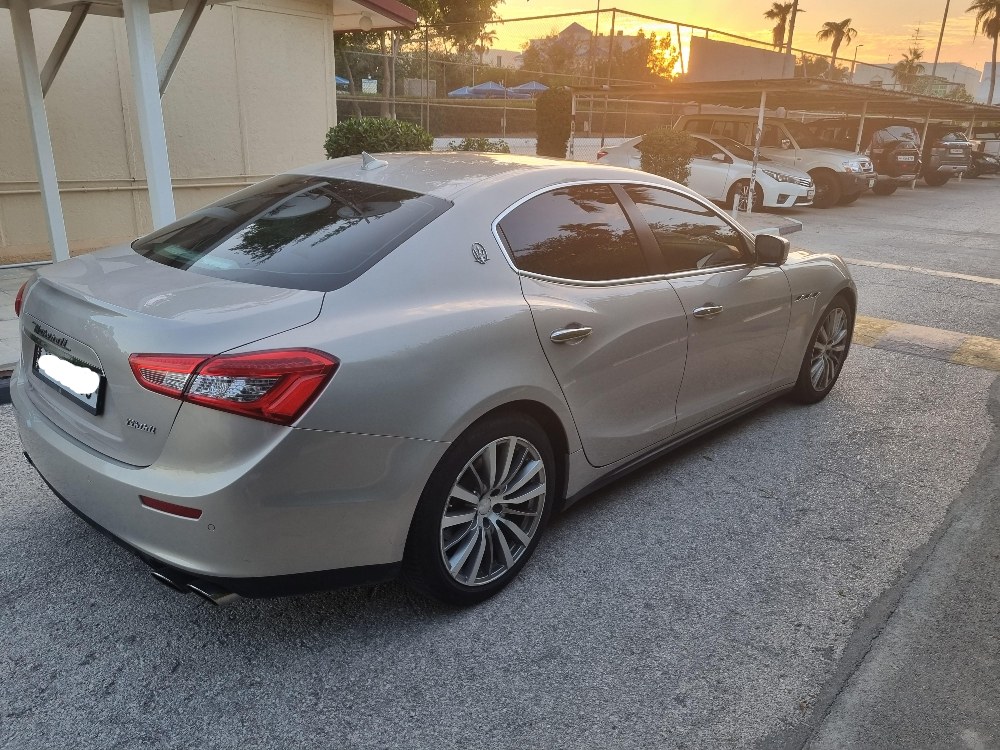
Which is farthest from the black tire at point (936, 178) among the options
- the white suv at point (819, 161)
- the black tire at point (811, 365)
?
the black tire at point (811, 365)

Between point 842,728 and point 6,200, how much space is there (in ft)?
29.2

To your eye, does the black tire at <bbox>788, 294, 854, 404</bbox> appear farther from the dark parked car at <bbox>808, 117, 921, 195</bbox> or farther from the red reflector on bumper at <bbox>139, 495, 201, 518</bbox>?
the dark parked car at <bbox>808, 117, 921, 195</bbox>

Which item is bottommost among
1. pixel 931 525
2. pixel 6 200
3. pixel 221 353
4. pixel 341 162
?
pixel 931 525

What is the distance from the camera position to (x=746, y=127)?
16.4 meters

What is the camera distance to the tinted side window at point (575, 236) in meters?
3.16

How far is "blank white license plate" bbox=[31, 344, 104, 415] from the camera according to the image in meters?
2.48

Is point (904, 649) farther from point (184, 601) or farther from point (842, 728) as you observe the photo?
point (184, 601)

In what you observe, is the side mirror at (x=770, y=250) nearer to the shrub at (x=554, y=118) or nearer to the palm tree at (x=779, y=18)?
the shrub at (x=554, y=118)

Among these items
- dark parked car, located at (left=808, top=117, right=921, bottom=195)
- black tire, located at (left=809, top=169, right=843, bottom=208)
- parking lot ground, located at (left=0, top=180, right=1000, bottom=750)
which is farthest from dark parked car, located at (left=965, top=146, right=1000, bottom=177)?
parking lot ground, located at (left=0, top=180, right=1000, bottom=750)

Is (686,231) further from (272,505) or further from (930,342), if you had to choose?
(930,342)

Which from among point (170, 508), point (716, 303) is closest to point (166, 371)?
point (170, 508)

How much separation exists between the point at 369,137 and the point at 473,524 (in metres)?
7.44

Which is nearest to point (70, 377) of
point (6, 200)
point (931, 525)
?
point (931, 525)

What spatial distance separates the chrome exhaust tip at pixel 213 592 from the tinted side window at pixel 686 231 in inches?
95.2
